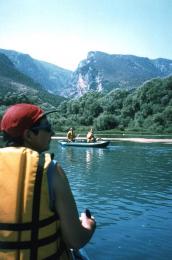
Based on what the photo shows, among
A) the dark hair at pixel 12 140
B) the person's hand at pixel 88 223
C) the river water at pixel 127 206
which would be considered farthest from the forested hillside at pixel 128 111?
the dark hair at pixel 12 140

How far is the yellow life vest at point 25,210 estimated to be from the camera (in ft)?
11.4

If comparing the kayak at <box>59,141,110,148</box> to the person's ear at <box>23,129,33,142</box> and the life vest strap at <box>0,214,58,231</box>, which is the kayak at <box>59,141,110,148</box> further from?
the life vest strap at <box>0,214,58,231</box>

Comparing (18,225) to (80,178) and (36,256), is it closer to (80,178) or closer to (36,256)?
(36,256)

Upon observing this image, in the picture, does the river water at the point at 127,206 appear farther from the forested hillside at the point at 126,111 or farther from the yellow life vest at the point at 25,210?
the forested hillside at the point at 126,111

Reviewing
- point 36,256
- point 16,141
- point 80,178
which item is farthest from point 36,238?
point 80,178

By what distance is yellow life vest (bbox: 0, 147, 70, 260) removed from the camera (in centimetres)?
347

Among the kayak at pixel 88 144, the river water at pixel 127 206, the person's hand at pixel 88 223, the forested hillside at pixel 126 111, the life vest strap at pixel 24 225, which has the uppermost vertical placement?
the forested hillside at pixel 126 111

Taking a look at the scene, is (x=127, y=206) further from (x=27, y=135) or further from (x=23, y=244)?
(x=23, y=244)

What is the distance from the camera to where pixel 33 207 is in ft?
11.4

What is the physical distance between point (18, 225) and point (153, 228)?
11350mm

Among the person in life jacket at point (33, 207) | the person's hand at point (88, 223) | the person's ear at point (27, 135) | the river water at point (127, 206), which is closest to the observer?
the person in life jacket at point (33, 207)

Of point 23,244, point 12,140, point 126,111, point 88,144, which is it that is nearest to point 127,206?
point 12,140

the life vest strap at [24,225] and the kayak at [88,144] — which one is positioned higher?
the life vest strap at [24,225]

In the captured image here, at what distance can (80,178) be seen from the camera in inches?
1062
